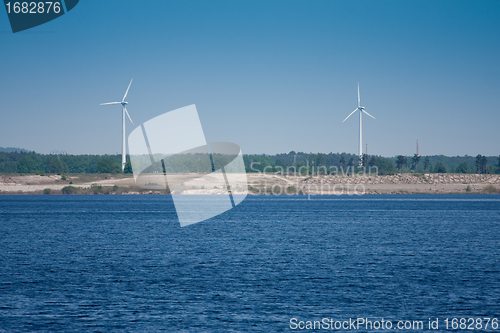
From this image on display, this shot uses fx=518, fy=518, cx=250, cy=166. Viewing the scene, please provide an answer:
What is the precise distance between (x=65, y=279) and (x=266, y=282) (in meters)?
14.4

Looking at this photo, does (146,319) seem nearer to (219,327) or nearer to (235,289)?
(219,327)

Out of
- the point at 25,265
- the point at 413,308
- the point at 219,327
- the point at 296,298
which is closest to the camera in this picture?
the point at 219,327

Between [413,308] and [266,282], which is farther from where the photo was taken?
[266,282]

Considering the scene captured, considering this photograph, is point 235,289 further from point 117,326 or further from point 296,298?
point 117,326

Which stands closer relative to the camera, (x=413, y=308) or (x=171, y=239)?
(x=413, y=308)

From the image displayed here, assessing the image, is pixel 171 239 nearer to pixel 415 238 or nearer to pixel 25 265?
pixel 25 265

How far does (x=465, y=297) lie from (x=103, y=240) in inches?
1783

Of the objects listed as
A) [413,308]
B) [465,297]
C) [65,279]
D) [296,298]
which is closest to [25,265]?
[65,279]

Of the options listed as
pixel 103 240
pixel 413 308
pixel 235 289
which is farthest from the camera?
pixel 103 240

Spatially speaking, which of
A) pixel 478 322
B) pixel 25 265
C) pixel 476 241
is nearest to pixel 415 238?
pixel 476 241

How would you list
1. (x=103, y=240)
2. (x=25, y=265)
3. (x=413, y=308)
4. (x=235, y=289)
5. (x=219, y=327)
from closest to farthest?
(x=219, y=327), (x=413, y=308), (x=235, y=289), (x=25, y=265), (x=103, y=240)

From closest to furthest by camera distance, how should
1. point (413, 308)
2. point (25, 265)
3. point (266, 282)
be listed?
1. point (413, 308)
2. point (266, 282)
3. point (25, 265)

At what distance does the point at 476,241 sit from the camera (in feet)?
211

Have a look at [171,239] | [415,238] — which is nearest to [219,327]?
[171,239]
